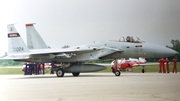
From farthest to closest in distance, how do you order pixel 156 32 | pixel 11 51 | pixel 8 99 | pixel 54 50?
1. pixel 11 51
2. pixel 54 50
3. pixel 156 32
4. pixel 8 99

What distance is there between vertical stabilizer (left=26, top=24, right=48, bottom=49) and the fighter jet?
0.98 metres

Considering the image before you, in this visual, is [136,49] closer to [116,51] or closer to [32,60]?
[116,51]

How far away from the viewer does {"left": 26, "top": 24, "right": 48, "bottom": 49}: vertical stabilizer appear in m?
18.7

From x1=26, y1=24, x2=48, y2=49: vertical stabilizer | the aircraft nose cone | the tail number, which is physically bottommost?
the aircraft nose cone

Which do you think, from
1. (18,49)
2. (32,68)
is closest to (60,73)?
(18,49)

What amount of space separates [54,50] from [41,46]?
2.27 m

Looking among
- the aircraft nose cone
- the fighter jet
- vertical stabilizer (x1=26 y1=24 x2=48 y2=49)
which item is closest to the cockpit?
the fighter jet

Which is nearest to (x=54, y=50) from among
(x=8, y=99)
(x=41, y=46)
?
(x=41, y=46)

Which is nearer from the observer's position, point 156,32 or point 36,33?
point 156,32

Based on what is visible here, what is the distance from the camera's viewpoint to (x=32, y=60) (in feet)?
56.5

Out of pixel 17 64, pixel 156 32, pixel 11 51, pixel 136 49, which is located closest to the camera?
pixel 156 32

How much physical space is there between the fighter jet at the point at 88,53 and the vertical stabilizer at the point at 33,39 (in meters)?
0.98

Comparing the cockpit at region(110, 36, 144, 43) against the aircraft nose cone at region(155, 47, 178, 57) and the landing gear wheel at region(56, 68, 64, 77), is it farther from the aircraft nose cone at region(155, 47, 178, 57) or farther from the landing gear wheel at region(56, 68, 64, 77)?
the landing gear wheel at region(56, 68, 64, 77)

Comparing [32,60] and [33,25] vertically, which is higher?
[33,25]
